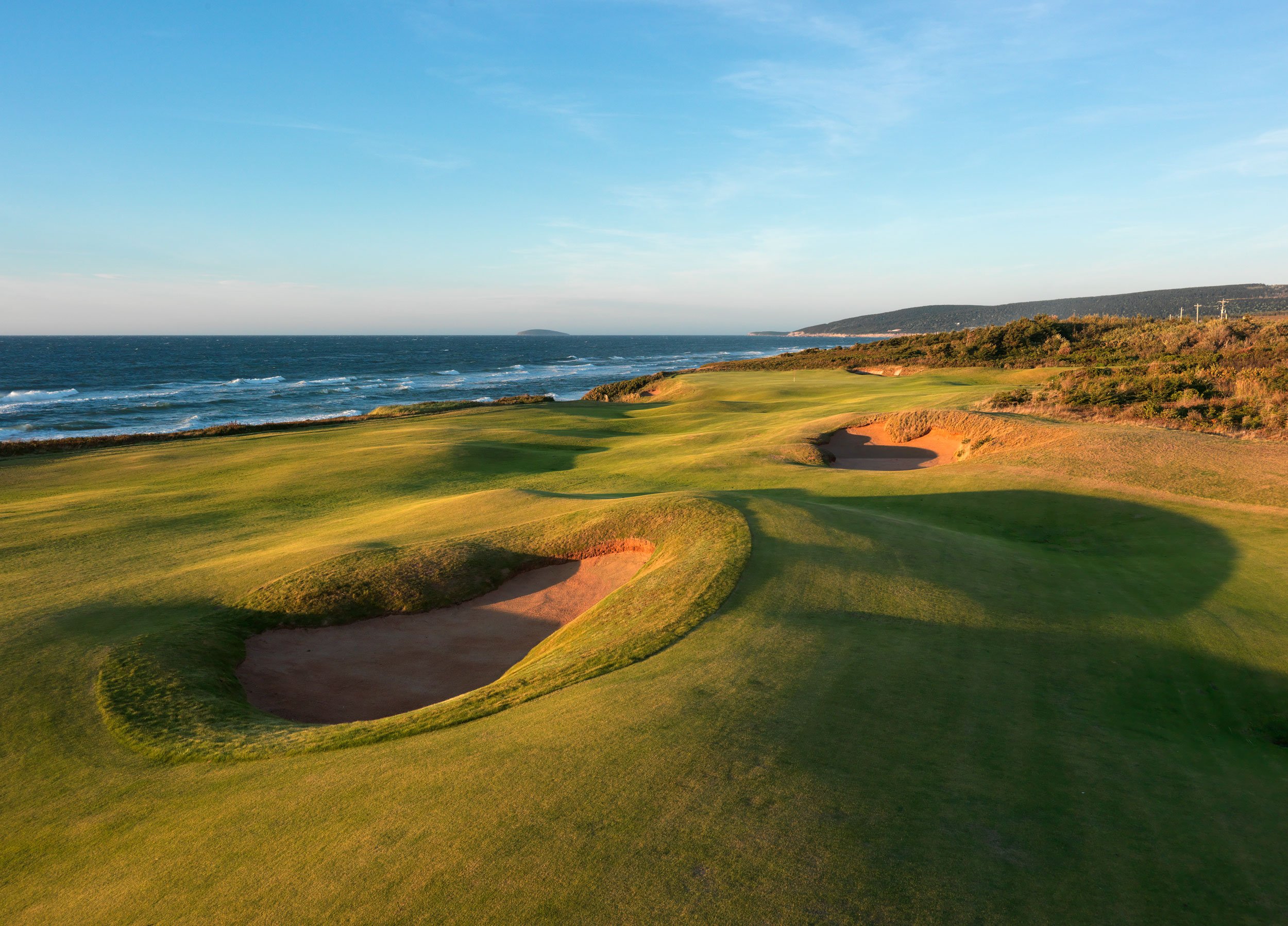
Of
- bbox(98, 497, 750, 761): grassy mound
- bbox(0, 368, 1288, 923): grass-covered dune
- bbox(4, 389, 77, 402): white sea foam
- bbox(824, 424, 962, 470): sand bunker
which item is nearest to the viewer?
bbox(0, 368, 1288, 923): grass-covered dune

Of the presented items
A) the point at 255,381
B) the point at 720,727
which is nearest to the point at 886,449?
the point at 720,727

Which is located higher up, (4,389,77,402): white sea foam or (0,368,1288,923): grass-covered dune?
(4,389,77,402): white sea foam

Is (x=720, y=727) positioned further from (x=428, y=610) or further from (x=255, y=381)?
(x=255, y=381)

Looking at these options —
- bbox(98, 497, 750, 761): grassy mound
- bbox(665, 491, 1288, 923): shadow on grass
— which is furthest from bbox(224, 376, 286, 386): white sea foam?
bbox(665, 491, 1288, 923): shadow on grass

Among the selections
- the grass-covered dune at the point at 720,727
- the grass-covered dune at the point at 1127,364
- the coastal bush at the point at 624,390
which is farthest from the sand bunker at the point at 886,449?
the coastal bush at the point at 624,390

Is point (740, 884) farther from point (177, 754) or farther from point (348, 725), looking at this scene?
point (177, 754)

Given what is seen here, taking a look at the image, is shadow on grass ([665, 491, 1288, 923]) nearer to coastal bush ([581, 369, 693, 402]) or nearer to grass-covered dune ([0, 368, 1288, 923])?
grass-covered dune ([0, 368, 1288, 923])

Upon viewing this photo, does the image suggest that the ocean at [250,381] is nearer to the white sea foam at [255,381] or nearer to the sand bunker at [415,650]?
the white sea foam at [255,381]
